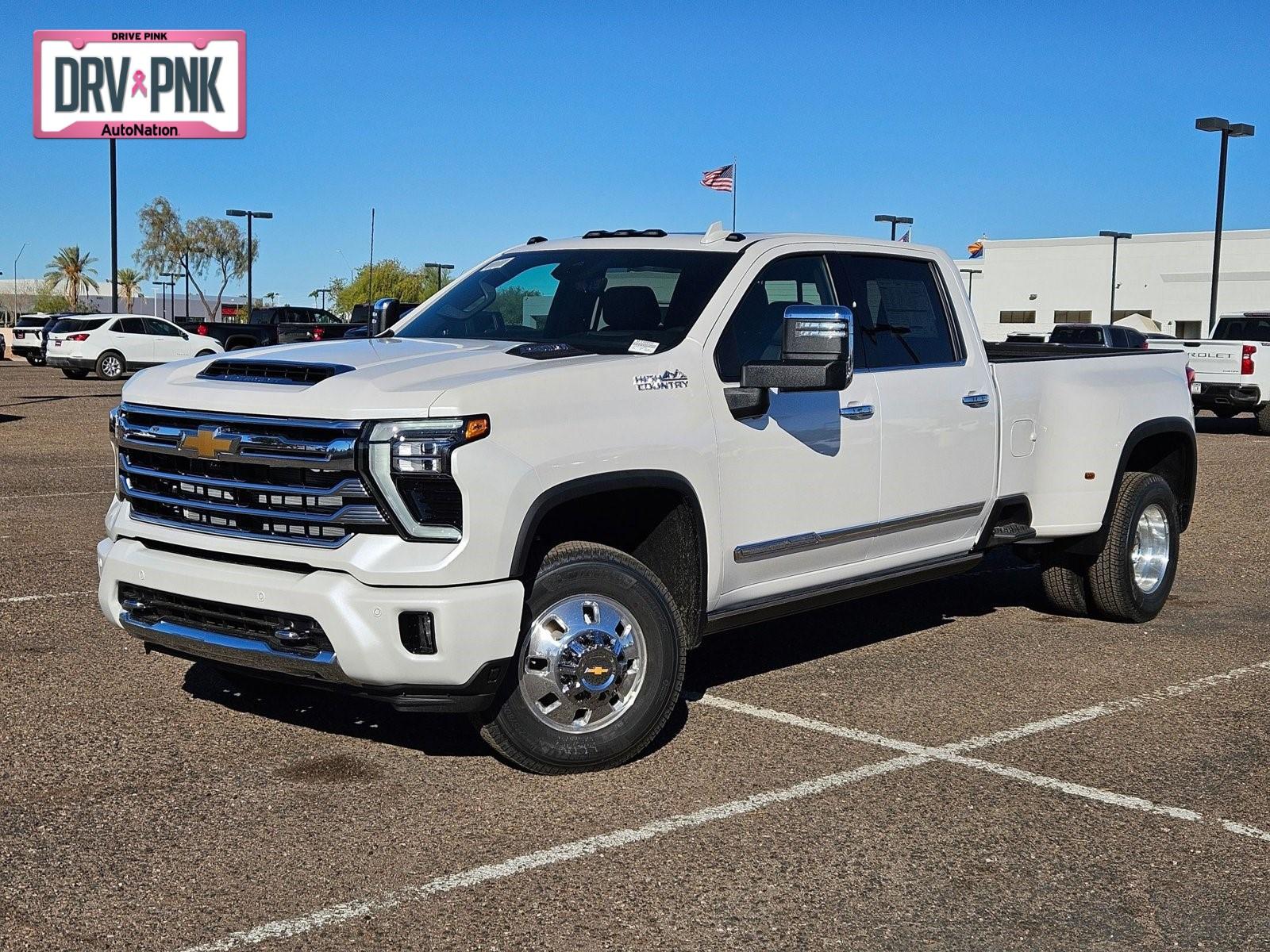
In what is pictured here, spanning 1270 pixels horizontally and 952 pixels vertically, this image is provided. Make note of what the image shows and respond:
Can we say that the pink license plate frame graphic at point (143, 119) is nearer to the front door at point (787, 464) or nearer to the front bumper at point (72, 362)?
the front bumper at point (72, 362)

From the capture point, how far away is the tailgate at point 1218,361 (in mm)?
21938

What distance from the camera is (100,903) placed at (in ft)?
13.5

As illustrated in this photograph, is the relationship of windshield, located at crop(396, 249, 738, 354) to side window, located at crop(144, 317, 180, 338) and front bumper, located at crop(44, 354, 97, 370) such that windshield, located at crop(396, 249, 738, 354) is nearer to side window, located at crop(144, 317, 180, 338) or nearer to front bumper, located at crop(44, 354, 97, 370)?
front bumper, located at crop(44, 354, 97, 370)

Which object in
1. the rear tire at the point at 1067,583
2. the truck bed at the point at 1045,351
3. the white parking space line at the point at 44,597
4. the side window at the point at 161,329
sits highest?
the truck bed at the point at 1045,351

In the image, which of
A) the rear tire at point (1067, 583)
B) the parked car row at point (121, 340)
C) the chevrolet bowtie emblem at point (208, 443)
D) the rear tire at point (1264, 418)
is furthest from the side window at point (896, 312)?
the parked car row at point (121, 340)

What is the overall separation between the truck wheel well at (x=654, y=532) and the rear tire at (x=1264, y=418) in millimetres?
19064

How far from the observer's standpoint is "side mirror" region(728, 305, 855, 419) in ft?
18.1

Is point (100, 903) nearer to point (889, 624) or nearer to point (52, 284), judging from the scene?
point (889, 624)

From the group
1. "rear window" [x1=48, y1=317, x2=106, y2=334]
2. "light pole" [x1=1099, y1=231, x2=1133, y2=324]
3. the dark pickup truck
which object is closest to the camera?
"rear window" [x1=48, y1=317, x2=106, y2=334]

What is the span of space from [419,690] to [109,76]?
34731 mm

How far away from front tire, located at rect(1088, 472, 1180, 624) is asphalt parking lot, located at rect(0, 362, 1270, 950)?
0.41 meters

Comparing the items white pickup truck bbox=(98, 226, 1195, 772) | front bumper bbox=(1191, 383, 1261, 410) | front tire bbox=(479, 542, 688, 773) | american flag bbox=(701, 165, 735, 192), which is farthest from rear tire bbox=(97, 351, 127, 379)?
front tire bbox=(479, 542, 688, 773)

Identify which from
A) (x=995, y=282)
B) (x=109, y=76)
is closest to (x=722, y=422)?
(x=109, y=76)

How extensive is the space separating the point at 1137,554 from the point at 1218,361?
1510 centimetres
